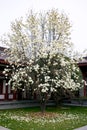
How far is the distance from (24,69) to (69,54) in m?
3.40

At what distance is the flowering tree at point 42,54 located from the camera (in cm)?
1499

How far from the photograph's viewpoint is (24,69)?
15.2 meters

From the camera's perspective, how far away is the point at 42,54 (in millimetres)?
14828

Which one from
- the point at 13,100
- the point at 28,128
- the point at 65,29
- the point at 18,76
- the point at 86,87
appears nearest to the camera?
the point at 28,128

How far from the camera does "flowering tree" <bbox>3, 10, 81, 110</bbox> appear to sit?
15.0 m

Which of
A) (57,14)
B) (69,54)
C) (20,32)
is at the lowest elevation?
(69,54)

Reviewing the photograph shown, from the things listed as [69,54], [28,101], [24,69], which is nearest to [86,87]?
[28,101]

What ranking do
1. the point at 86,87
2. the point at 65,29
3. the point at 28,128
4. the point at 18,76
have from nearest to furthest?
the point at 28,128 → the point at 18,76 → the point at 65,29 → the point at 86,87

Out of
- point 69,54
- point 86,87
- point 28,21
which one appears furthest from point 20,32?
point 86,87

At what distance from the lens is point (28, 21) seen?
16047 mm

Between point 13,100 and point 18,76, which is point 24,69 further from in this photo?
point 13,100

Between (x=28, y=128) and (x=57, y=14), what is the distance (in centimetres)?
893

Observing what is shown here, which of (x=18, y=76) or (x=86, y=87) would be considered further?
(x=86, y=87)

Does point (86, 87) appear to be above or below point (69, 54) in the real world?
below
